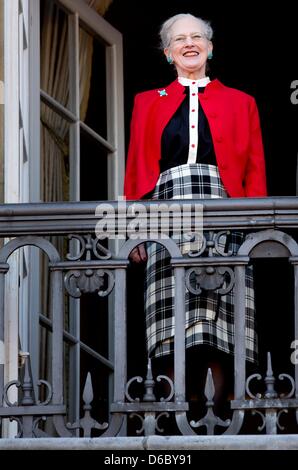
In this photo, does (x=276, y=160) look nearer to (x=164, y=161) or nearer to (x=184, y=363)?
(x=164, y=161)

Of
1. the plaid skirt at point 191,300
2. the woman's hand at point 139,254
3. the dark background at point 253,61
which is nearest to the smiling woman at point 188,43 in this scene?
the plaid skirt at point 191,300

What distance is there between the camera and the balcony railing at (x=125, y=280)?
24.3 ft

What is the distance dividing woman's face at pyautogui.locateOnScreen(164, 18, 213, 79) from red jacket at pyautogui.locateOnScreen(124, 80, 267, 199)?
128 millimetres

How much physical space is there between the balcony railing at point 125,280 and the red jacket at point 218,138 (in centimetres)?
77

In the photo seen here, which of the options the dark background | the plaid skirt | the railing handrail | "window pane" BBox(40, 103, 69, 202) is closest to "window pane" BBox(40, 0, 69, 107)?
"window pane" BBox(40, 103, 69, 202)

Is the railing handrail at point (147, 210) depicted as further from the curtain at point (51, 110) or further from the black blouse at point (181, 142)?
the curtain at point (51, 110)

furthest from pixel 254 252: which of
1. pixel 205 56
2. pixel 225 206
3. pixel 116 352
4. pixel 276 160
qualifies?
pixel 276 160

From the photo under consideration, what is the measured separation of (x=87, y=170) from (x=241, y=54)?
1.82 metres

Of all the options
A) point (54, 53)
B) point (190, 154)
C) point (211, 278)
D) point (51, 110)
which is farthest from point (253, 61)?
point (211, 278)
